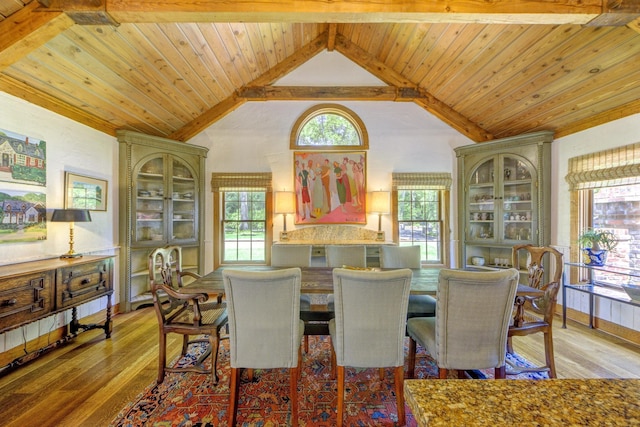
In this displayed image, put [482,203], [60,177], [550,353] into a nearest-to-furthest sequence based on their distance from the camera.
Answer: [550,353]
[60,177]
[482,203]

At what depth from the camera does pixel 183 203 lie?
14.5ft

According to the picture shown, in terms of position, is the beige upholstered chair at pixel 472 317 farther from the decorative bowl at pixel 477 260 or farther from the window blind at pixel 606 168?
the decorative bowl at pixel 477 260

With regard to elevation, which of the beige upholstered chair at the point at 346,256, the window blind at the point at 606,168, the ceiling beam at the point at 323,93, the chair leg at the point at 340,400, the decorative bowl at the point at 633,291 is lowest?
the chair leg at the point at 340,400

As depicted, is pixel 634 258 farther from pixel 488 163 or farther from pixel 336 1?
pixel 336 1

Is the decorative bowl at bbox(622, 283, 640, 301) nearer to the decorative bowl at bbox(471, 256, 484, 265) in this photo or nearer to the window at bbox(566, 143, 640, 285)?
the window at bbox(566, 143, 640, 285)

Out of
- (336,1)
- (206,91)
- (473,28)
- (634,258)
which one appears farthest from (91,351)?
(634,258)

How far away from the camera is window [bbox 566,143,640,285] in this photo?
9.66ft

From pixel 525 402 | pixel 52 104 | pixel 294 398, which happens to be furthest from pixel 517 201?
pixel 52 104

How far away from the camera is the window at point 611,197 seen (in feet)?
9.66

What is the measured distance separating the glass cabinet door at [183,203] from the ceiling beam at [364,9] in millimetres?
2525

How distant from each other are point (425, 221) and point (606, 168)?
2.28m

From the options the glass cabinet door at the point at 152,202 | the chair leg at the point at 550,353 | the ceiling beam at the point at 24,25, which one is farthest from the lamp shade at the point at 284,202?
the chair leg at the point at 550,353

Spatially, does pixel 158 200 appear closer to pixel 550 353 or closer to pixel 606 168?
pixel 550 353

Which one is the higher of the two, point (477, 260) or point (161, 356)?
point (477, 260)
